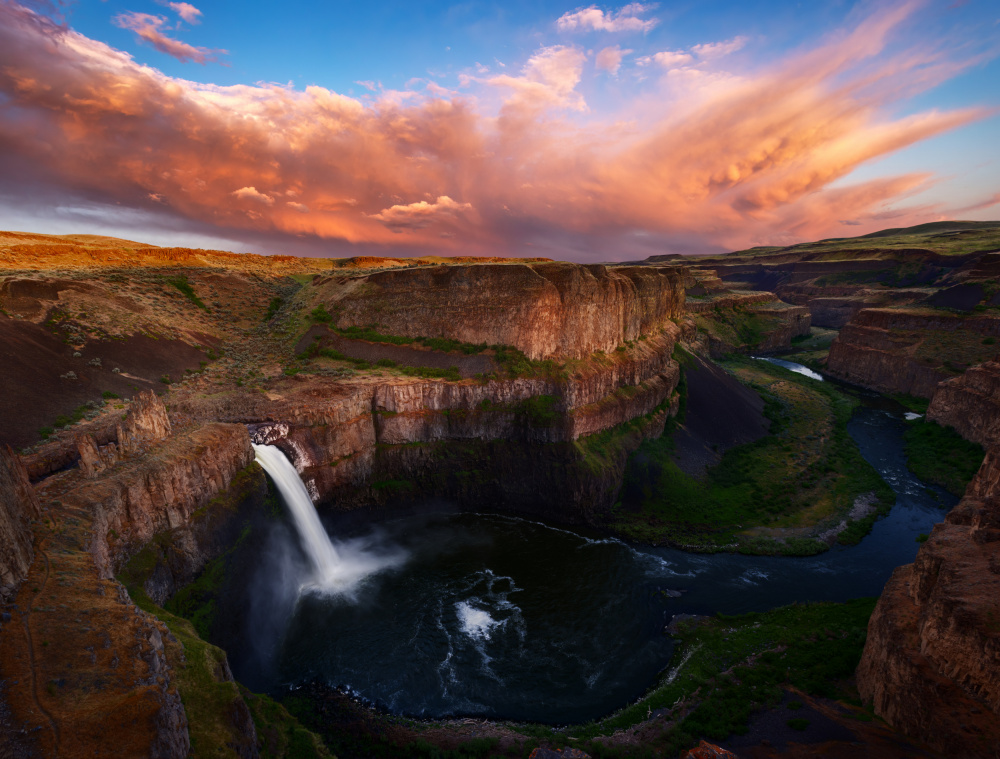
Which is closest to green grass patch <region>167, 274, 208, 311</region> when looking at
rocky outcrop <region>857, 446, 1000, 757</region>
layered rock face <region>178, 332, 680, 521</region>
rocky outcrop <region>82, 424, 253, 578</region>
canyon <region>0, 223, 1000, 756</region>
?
canyon <region>0, 223, 1000, 756</region>

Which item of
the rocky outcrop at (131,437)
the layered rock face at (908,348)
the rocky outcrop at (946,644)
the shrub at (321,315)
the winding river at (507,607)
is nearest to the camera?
the rocky outcrop at (946,644)

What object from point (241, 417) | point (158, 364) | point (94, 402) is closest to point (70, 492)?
point (241, 417)

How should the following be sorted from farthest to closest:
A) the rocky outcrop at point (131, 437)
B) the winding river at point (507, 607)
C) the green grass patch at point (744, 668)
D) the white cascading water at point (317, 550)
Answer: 1. the white cascading water at point (317, 550)
2. the winding river at point (507, 607)
3. the rocky outcrop at point (131, 437)
4. the green grass patch at point (744, 668)

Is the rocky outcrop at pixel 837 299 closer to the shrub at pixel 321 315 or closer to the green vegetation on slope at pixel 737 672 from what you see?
the green vegetation on slope at pixel 737 672

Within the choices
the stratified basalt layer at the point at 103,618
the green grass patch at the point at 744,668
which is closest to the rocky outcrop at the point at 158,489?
the stratified basalt layer at the point at 103,618

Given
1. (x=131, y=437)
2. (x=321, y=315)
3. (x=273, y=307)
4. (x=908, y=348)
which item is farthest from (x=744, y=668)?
(x=908, y=348)

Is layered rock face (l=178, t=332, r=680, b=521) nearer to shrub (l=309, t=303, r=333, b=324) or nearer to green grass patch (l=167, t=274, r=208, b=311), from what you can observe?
shrub (l=309, t=303, r=333, b=324)

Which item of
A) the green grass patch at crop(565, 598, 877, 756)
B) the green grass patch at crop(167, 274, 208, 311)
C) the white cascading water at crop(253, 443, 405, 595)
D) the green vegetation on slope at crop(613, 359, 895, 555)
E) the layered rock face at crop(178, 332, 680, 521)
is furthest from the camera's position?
the green grass patch at crop(167, 274, 208, 311)
